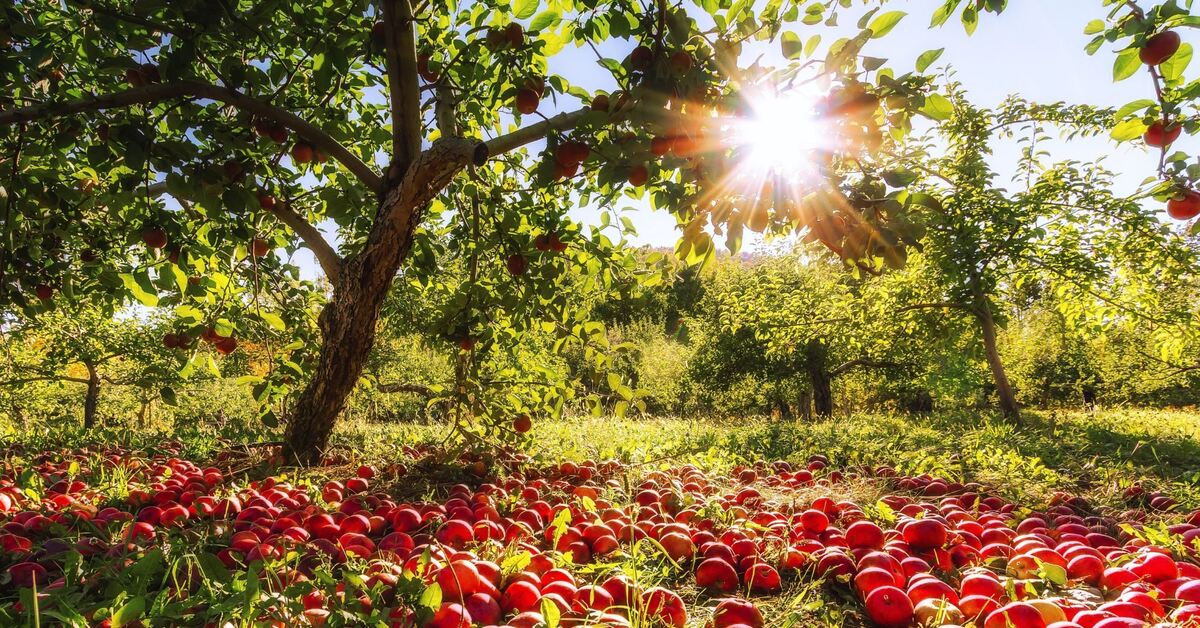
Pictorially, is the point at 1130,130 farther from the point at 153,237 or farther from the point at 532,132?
the point at 153,237

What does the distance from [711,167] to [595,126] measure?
1.38 ft

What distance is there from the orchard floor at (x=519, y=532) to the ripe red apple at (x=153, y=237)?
1.11 m

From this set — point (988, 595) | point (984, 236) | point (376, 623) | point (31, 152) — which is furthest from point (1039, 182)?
point (31, 152)

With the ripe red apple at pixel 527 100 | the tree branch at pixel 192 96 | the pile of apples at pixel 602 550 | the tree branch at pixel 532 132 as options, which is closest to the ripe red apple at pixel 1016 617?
the pile of apples at pixel 602 550

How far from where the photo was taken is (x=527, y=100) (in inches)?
94.1

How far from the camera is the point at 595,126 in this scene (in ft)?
5.99

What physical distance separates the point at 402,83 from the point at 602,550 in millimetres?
2336

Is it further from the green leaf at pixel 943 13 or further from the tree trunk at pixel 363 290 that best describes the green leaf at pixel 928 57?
the tree trunk at pixel 363 290

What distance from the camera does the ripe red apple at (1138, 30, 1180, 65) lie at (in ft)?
4.58

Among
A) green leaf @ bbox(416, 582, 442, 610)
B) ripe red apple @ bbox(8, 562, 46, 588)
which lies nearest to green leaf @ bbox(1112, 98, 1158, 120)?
green leaf @ bbox(416, 582, 442, 610)

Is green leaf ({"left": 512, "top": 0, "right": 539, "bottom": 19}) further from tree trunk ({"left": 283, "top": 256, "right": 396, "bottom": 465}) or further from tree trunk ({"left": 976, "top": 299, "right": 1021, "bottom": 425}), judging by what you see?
tree trunk ({"left": 976, "top": 299, "right": 1021, "bottom": 425})

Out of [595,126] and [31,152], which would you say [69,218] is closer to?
[31,152]

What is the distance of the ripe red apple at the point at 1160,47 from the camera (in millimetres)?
1395

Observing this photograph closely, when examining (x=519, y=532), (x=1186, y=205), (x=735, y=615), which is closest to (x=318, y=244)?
(x=519, y=532)
